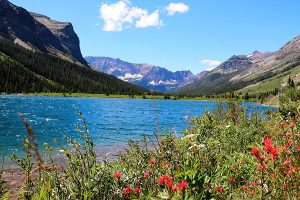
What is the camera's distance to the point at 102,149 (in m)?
34.1

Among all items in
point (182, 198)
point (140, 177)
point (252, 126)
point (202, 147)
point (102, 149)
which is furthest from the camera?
point (102, 149)

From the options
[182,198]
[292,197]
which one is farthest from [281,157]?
[182,198]

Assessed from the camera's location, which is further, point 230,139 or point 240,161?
point 230,139

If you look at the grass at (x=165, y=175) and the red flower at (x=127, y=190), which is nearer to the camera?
the grass at (x=165, y=175)

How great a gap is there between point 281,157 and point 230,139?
979 centimetres

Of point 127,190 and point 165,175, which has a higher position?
point 165,175

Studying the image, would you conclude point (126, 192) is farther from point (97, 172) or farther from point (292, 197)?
point (292, 197)

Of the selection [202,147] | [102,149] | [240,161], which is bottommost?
[102,149]

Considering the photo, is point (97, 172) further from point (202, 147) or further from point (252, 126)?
point (252, 126)

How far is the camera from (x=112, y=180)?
6121 millimetres

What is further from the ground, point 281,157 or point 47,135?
point 281,157

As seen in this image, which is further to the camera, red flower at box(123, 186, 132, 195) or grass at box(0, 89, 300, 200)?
red flower at box(123, 186, 132, 195)

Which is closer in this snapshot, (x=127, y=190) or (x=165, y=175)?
(x=165, y=175)

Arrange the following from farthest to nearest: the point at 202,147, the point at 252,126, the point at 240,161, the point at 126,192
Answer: the point at 252,126, the point at 240,161, the point at 202,147, the point at 126,192
